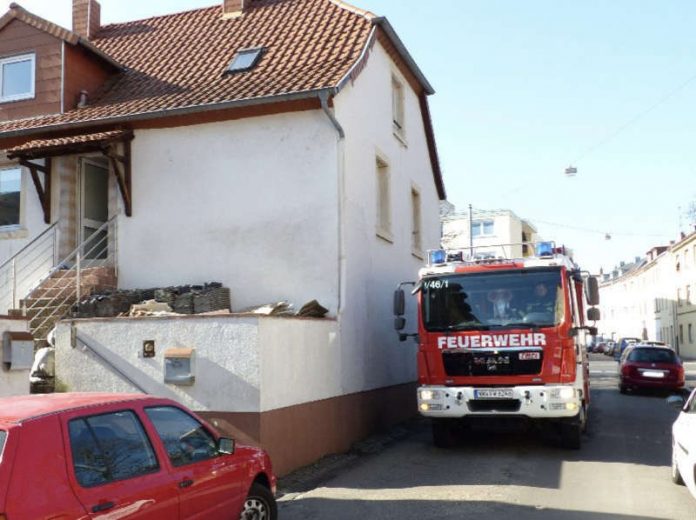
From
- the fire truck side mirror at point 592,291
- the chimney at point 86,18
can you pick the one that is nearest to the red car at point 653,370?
the fire truck side mirror at point 592,291

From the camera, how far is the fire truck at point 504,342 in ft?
33.8

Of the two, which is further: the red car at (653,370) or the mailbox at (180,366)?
the red car at (653,370)

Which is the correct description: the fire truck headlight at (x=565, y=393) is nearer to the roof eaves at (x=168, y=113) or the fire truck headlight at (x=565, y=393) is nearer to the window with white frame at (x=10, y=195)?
the roof eaves at (x=168, y=113)

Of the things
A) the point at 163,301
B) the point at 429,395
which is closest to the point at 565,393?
the point at 429,395

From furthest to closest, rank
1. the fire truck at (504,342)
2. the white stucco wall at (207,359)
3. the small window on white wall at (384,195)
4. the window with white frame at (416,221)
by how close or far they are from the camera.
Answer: the window with white frame at (416,221), the small window on white wall at (384,195), the fire truck at (504,342), the white stucco wall at (207,359)

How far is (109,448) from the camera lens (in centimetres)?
456

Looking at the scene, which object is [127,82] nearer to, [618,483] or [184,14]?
[184,14]

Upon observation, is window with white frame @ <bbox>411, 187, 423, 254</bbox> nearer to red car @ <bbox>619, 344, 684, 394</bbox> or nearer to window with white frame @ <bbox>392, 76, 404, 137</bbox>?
window with white frame @ <bbox>392, 76, 404, 137</bbox>

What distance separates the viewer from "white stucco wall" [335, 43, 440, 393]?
482 inches

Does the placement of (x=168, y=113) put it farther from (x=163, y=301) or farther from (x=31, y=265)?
(x=31, y=265)

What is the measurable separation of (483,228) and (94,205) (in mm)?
50924

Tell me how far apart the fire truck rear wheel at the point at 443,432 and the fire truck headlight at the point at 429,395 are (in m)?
0.57

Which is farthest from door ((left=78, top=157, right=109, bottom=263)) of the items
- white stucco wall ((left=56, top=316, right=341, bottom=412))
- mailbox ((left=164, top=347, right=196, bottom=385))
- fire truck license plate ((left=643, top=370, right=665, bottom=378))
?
fire truck license plate ((left=643, top=370, right=665, bottom=378))

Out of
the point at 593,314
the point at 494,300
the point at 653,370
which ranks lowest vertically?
the point at 653,370
